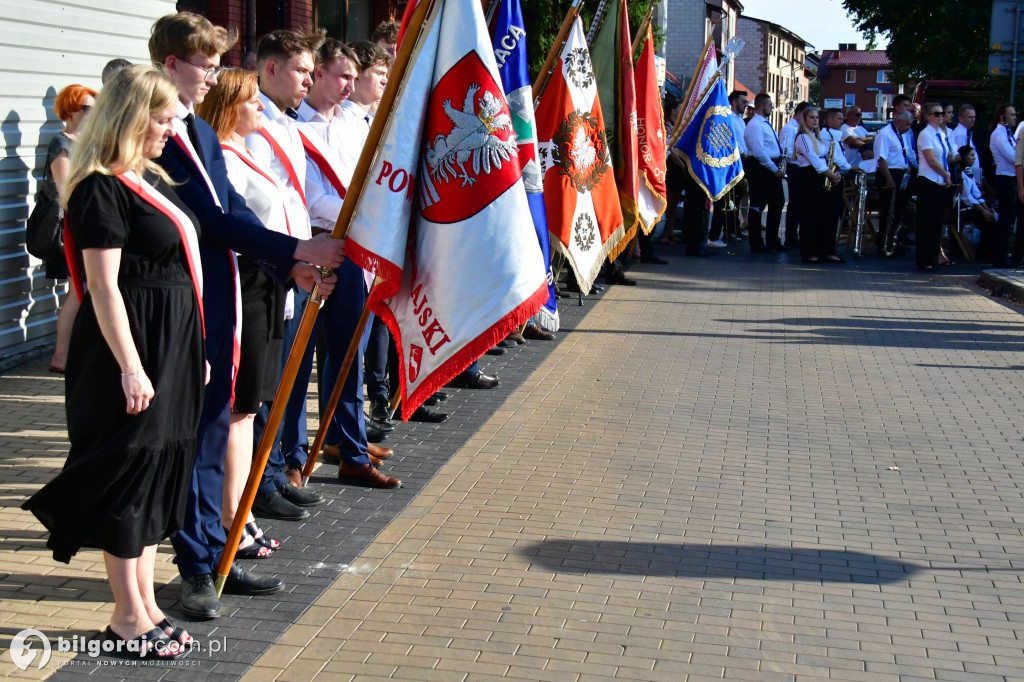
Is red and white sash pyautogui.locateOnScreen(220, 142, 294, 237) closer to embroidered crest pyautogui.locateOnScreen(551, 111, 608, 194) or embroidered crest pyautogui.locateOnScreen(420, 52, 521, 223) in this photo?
embroidered crest pyautogui.locateOnScreen(420, 52, 521, 223)

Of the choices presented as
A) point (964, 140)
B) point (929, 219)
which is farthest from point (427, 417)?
point (964, 140)

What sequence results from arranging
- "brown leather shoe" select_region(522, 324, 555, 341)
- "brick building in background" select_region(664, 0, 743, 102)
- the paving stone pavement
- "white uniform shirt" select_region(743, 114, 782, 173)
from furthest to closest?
"brick building in background" select_region(664, 0, 743, 102) → "white uniform shirt" select_region(743, 114, 782, 173) → "brown leather shoe" select_region(522, 324, 555, 341) → the paving stone pavement

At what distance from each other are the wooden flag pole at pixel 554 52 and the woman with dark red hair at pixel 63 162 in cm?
330

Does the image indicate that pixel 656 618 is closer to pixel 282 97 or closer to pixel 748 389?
pixel 282 97

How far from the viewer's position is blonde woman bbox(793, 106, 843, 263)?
16.6 m

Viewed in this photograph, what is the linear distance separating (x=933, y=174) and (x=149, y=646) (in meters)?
13.8

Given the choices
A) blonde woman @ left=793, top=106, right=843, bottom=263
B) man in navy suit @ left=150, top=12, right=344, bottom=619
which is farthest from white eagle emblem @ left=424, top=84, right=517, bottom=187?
blonde woman @ left=793, top=106, right=843, bottom=263

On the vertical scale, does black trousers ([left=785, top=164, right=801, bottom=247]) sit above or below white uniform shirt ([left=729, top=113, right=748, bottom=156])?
below

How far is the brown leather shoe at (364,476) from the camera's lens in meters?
5.96

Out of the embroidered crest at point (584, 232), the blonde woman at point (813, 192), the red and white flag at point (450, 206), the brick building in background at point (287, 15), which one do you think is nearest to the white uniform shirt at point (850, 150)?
the blonde woman at point (813, 192)

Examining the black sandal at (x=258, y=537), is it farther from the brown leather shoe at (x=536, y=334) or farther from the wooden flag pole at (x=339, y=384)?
the brown leather shoe at (x=536, y=334)

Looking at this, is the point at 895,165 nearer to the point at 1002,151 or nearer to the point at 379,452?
the point at 1002,151

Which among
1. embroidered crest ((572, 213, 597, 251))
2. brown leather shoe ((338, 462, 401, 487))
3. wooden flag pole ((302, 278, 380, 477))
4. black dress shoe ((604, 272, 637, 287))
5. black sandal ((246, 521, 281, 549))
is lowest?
black dress shoe ((604, 272, 637, 287))

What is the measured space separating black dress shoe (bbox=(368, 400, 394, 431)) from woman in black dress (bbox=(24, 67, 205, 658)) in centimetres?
307
